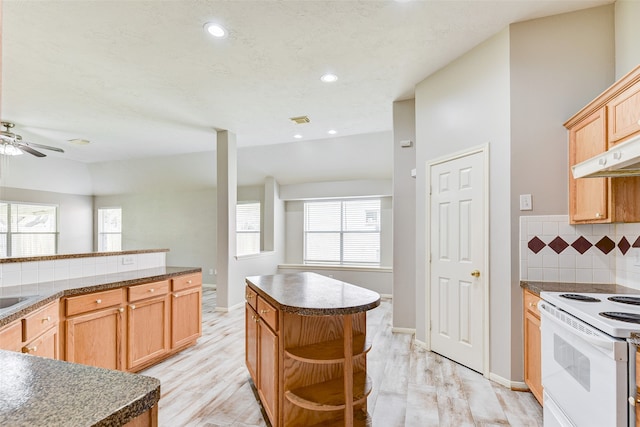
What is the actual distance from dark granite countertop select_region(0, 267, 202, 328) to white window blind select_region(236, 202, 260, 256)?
394 centimetres

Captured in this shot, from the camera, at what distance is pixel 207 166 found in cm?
691

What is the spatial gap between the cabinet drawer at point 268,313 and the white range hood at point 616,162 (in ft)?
6.62

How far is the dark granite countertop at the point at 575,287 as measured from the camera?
227cm

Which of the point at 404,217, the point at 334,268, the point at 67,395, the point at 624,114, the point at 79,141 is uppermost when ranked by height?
the point at 79,141

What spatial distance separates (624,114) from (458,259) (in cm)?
166

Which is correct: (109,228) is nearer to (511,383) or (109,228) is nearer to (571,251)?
(511,383)

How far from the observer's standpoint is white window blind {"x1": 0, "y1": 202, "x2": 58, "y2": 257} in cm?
679

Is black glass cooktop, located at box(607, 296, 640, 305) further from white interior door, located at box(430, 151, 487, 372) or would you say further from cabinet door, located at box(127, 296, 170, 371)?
cabinet door, located at box(127, 296, 170, 371)

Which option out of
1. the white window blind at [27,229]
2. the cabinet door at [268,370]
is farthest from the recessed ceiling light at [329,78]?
the white window blind at [27,229]

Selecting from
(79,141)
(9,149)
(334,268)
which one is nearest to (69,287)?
(9,149)

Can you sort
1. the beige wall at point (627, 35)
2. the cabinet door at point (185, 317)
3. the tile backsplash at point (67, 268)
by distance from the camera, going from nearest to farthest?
the beige wall at point (627, 35) → the tile backsplash at point (67, 268) → the cabinet door at point (185, 317)

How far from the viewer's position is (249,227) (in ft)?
24.6

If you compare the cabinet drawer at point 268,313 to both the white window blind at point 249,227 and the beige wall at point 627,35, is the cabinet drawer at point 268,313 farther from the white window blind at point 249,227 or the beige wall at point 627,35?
the white window blind at point 249,227

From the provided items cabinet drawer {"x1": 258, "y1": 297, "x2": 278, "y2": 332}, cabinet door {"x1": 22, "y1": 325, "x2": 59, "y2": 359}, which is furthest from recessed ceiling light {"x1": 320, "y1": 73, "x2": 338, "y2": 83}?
cabinet door {"x1": 22, "y1": 325, "x2": 59, "y2": 359}
